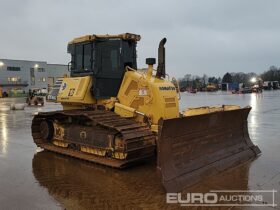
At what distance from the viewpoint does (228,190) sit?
5.70 meters

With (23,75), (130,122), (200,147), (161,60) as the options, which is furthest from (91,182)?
(23,75)

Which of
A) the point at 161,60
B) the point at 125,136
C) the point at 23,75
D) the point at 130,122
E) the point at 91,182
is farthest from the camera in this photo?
the point at 23,75

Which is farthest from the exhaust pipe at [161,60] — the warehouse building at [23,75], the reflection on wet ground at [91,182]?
the warehouse building at [23,75]

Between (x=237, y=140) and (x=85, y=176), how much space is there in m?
3.93

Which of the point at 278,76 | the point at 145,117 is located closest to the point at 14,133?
the point at 145,117

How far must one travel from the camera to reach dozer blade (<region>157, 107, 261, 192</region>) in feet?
19.3

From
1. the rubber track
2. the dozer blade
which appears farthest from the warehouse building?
the dozer blade

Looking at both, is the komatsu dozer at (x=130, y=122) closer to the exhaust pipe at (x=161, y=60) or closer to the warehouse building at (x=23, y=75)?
the exhaust pipe at (x=161, y=60)

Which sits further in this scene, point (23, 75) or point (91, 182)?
point (23, 75)

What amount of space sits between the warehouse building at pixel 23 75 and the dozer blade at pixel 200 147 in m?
79.8

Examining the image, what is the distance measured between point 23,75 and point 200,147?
89.5 m

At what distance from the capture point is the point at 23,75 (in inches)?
3526

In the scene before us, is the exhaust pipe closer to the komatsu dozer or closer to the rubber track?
the komatsu dozer

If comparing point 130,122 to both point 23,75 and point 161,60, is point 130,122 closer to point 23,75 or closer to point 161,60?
point 161,60
